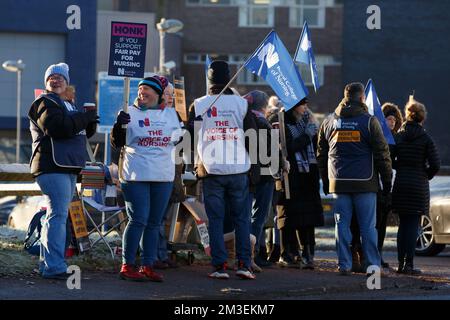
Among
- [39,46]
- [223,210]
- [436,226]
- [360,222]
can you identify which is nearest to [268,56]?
[223,210]

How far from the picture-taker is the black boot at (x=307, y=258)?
13250 mm

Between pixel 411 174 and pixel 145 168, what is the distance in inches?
138

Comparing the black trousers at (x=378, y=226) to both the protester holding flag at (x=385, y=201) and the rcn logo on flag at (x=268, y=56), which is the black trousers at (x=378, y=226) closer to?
the protester holding flag at (x=385, y=201)

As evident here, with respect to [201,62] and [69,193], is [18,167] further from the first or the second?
[201,62]

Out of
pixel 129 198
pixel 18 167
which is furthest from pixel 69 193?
pixel 18 167

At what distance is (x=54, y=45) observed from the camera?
5084 centimetres

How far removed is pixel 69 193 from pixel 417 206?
13.7 feet

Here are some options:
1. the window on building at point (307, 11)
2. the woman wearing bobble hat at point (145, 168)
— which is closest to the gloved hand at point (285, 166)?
the woman wearing bobble hat at point (145, 168)

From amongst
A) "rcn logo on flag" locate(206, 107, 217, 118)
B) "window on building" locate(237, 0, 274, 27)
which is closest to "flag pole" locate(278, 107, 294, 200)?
"rcn logo on flag" locate(206, 107, 217, 118)

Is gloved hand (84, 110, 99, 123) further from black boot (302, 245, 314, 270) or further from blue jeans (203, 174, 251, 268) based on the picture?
black boot (302, 245, 314, 270)

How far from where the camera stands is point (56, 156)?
10938 mm

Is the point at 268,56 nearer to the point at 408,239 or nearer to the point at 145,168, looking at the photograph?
the point at 145,168

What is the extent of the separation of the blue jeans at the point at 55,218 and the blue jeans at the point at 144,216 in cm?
58
